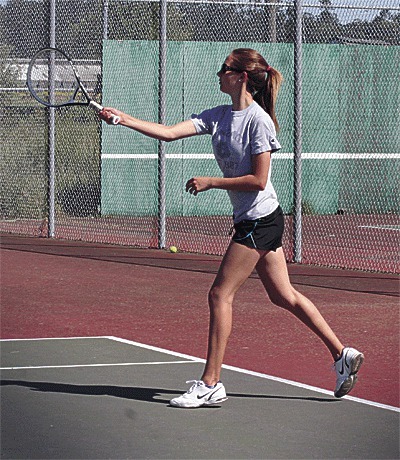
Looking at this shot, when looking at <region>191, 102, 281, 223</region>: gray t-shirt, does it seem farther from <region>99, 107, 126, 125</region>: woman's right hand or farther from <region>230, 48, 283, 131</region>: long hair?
<region>99, 107, 126, 125</region>: woman's right hand

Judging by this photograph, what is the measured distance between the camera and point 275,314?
9953mm

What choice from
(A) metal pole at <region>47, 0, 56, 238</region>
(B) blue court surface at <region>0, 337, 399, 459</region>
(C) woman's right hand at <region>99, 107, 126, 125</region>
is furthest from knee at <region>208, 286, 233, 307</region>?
(A) metal pole at <region>47, 0, 56, 238</region>

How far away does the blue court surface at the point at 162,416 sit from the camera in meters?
5.54

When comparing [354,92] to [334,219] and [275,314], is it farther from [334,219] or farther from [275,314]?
[275,314]

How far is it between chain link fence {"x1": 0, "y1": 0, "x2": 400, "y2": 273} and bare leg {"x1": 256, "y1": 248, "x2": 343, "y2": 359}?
9.19 metres

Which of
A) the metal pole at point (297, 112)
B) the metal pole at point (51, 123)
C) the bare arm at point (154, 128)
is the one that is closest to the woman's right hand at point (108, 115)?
the bare arm at point (154, 128)

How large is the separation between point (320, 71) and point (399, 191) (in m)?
2.30

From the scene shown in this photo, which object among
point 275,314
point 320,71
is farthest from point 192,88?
point 275,314

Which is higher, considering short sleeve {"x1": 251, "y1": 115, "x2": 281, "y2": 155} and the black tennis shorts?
short sleeve {"x1": 251, "y1": 115, "x2": 281, "y2": 155}

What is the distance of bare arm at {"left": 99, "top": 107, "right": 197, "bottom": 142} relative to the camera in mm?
6645

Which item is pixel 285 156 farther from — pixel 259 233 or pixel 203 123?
pixel 259 233

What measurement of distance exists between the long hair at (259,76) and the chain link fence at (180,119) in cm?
922

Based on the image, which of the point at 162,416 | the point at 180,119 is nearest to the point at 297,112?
the point at 180,119

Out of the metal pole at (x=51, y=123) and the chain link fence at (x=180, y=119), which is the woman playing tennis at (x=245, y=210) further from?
the metal pole at (x=51, y=123)
